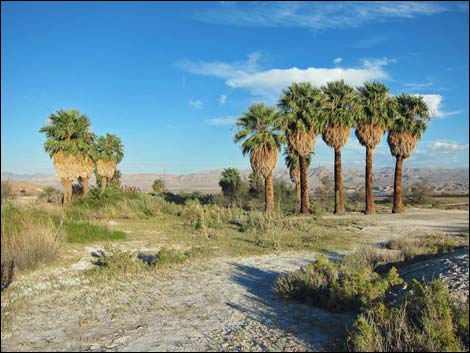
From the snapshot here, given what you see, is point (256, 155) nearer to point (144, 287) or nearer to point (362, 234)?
point (362, 234)

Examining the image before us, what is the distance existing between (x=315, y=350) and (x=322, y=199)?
3729cm

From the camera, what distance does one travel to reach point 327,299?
22.0ft

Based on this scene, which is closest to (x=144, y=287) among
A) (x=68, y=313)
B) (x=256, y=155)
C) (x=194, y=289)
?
(x=194, y=289)

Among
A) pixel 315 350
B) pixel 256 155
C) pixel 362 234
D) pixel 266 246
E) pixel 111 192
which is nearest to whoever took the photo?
pixel 315 350

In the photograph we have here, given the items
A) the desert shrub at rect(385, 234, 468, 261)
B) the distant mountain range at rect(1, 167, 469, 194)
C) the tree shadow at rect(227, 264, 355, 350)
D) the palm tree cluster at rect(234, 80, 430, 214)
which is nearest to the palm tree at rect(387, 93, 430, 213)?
the palm tree cluster at rect(234, 80, 430, 214)

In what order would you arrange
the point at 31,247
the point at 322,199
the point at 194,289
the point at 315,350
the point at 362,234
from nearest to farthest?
1. the point at 315,350
2. the point at 194,289
3. the point at 31,247
4. the point at 362,234
5. the point at 322,199

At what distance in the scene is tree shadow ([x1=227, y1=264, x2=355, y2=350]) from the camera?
17.4 feet

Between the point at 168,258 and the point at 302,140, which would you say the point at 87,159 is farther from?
the point at 168,258

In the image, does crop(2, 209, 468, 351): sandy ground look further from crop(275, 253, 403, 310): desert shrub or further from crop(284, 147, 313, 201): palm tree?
crop(284, 147, 313, 201): palm tree

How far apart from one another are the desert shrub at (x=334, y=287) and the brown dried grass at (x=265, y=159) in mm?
17192

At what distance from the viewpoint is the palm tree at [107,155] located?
4525 cm

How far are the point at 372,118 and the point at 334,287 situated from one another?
21.4 m

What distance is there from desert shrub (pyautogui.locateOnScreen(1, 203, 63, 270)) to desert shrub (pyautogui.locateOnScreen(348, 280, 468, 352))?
6.29 metres

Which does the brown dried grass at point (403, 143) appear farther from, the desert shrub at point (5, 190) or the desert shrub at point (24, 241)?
the desert shrub at point (5, 190)
